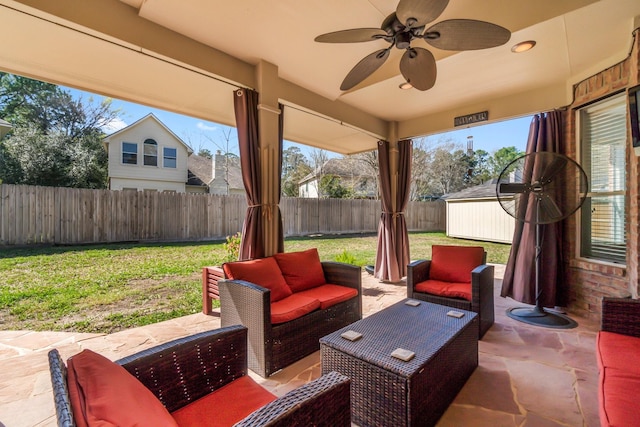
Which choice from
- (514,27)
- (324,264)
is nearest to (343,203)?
(324,264)

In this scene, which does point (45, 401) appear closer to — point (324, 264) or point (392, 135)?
point (324, 264)

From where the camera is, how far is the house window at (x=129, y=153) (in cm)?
948

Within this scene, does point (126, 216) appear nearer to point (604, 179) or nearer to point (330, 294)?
point (330, 294)

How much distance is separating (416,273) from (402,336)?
145 cm

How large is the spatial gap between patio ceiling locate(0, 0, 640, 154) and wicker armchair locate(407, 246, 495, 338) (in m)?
2.16

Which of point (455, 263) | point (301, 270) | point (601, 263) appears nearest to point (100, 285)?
point (301, 270)

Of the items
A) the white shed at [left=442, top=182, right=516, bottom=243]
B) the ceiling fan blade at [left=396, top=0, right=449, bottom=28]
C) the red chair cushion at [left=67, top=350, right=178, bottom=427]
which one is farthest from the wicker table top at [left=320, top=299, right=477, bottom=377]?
the white shed at [left=442, top=182, right=516, bottom=243]

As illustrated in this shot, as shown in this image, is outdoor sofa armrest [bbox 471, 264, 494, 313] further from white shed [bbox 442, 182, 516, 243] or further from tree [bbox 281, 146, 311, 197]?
tree [bbox 281, 146, 311, 197]

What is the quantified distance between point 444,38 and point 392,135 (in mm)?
3240

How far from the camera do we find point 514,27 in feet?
7.88

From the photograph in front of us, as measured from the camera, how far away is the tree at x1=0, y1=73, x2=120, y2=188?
7820mm

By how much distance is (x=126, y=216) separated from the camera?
641 centimetres

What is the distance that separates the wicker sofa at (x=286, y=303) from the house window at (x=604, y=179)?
2.73 metres

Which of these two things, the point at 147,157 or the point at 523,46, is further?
the point at 147,157
